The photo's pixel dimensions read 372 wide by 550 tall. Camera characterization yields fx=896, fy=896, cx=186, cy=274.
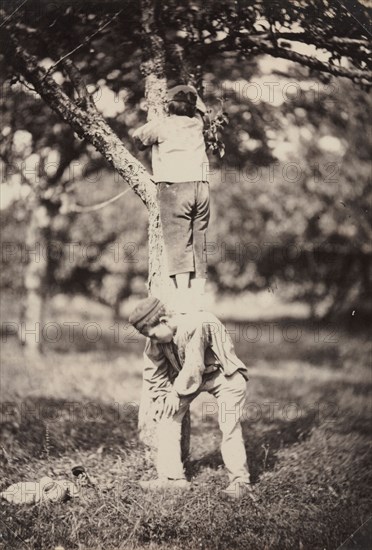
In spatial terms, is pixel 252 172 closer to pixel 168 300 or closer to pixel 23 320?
pixel 168 300

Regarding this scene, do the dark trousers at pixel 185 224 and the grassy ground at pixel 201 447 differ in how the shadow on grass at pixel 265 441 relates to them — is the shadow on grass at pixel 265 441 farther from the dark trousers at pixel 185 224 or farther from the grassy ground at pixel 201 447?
the dark trousers at pixel 185 224

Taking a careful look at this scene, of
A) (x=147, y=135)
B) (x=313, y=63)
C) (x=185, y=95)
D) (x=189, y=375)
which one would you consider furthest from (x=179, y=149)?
(x=189, y=375)

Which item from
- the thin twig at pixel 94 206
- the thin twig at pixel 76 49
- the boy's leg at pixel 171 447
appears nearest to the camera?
the boy's leg at pixel 171 447

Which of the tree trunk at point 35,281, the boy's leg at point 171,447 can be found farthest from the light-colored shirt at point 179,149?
the boy's leg at point 171,447

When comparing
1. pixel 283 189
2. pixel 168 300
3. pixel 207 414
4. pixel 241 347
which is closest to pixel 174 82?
pixel 283 189

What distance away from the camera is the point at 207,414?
5.59 meters

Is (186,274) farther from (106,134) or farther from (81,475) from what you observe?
(81,475)

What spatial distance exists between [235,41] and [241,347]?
1.92 m

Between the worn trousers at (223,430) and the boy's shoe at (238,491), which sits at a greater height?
the worn trousers at (223,430)

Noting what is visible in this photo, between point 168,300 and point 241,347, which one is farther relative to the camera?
point 241,347

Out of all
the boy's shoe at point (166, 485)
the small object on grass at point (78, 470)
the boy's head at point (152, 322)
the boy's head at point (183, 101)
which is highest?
the boy's head at point (183, 101)

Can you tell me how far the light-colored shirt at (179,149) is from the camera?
5.37 m

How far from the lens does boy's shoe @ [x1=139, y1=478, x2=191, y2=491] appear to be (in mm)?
5281

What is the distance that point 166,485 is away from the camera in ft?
17.4
